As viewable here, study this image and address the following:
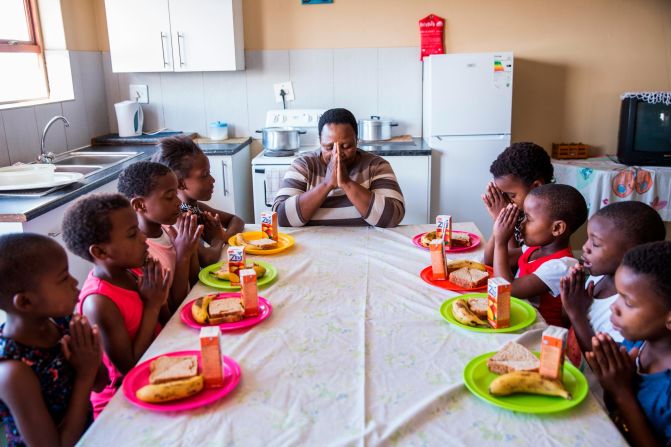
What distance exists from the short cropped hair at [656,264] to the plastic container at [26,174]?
99.8 inches

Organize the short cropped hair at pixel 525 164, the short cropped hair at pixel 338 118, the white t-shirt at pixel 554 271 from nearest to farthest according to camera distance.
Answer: the white t-shirt at pixel 554 271 < the short cropped hair at pixel 525 164 < the short cropped hair at pixel 338 118

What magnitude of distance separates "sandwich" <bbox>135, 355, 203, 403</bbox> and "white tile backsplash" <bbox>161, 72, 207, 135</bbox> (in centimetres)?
324

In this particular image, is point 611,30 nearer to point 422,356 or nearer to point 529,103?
point 529,103

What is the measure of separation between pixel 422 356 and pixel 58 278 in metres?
0.81

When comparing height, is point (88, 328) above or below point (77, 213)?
below

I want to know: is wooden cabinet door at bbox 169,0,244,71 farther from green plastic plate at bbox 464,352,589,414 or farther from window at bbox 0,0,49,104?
green plastic plate at bbox 464,352,589,414

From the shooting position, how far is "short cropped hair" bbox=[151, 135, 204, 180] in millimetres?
2160

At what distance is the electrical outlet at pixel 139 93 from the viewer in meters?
4.28

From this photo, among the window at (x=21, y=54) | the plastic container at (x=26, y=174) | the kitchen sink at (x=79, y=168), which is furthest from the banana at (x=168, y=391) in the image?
the window at (x=21, y=54)

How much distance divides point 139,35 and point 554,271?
321cm

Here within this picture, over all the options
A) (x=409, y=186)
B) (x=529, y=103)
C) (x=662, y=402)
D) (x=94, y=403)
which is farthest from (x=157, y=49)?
(x=662, y=402)

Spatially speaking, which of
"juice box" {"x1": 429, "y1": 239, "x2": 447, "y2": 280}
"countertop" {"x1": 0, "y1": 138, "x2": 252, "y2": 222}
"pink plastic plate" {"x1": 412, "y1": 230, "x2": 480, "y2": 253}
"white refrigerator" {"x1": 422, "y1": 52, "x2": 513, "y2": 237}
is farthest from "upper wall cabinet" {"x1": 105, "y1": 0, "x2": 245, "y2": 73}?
"juice box" {"x1": 429, "y1": 239, "x2": 447, "y2": 280}

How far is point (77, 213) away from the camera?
1481mm

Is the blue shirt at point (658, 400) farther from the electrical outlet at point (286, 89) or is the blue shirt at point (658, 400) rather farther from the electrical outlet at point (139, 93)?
the electrical outlet at point (139, 93)
